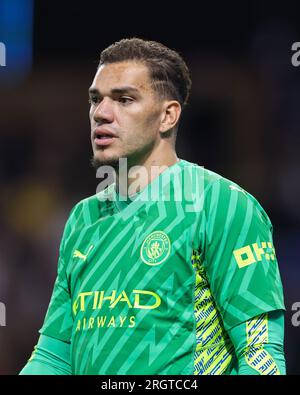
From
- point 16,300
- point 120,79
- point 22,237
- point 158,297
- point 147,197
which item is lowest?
point 16,300

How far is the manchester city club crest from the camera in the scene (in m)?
3.06

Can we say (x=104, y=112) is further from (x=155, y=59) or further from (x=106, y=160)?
(x=155, y=59)

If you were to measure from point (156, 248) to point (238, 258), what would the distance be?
1.11ft

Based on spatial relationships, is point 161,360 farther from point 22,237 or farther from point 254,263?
point 22,237

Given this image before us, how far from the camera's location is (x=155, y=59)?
11.5 feet

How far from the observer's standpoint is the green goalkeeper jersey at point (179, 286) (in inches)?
116

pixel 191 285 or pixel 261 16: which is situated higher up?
pixel 261 16

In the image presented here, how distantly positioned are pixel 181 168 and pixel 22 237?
12.8 feet

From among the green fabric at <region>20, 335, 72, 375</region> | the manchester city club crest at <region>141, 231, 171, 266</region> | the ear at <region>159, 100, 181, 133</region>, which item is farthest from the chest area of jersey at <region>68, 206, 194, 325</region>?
the ear at <region>159, 100, 181, 133</region>

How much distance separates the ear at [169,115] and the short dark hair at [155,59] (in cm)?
4

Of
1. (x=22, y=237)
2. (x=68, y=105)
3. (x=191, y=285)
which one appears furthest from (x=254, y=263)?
(x=68, y=105)

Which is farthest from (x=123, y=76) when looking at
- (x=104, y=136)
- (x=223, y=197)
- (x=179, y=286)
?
(x=179, y=286)

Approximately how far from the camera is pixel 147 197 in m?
3.28

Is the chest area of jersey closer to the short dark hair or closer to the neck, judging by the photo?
the neck
